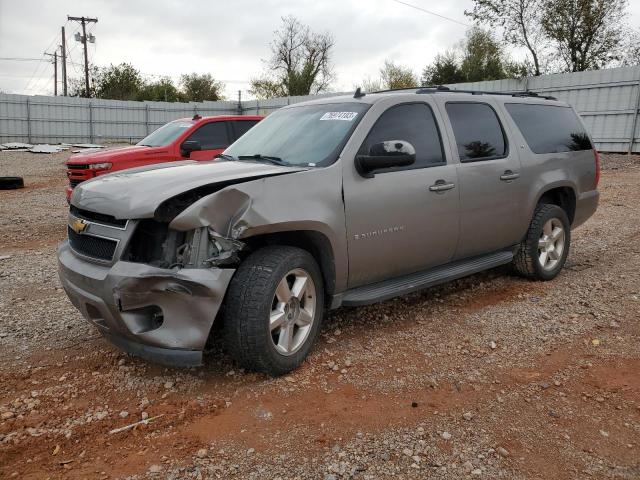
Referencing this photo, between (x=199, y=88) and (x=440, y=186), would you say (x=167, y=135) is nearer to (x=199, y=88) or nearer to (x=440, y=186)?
(x=440, y=186)

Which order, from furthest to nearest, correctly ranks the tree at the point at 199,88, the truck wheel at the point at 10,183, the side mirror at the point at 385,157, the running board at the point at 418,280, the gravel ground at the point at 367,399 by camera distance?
the tree at the point at 199,88
the truck wheel at the point at 10,183
the running board at the point at 418,280
the side mirror at the point at 385,157
the gravel ground at the point at 367,399

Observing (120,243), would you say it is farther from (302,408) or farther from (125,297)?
(302,408)

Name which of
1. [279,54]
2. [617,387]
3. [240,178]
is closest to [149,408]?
[240,178]

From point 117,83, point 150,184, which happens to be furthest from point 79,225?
point 117,83

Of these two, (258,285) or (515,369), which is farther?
(515,369)

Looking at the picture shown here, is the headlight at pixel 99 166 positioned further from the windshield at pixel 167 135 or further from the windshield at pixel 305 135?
the windshield at pixel 305 135

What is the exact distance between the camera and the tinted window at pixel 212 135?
968cm

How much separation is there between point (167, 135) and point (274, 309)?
7.22m

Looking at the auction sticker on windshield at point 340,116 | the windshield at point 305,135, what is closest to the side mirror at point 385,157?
the windshield at point 305,135

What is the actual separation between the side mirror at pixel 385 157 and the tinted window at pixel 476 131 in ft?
3.22

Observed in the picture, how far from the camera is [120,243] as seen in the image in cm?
312

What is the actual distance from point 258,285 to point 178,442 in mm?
957

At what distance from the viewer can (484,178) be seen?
4723 millimetres

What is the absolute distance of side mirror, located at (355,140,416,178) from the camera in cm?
377
